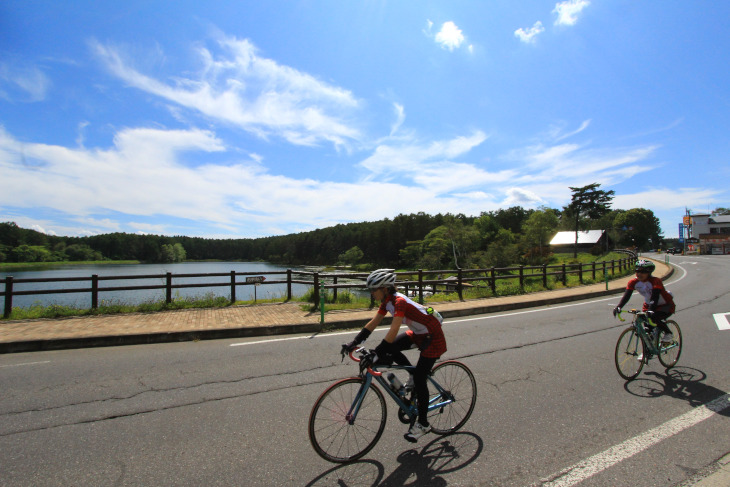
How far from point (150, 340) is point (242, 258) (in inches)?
5672

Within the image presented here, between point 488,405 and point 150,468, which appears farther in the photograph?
point 488,405

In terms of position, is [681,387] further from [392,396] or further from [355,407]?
[355,407]

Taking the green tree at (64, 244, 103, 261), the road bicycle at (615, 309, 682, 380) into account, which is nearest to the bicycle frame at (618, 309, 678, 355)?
the road bicycle at (615, 309, 682, 380)

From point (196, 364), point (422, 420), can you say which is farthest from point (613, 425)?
point (196, 364)

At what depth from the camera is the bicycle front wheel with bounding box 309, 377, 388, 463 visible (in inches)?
118

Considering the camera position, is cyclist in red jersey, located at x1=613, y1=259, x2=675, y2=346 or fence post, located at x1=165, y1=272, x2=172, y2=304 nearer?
cyclist in red jersey, located at x1=613, y1=259, x2=675, y2=346

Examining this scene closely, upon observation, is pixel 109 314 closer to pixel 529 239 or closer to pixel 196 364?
pixel 196 364

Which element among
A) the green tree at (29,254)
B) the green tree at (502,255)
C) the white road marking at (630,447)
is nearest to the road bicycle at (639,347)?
the white road marking at (630,447)

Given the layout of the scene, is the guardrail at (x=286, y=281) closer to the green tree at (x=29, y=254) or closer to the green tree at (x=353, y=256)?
the green tree at (x=29, y=254)

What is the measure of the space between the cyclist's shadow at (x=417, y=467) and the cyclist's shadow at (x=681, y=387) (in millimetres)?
2831

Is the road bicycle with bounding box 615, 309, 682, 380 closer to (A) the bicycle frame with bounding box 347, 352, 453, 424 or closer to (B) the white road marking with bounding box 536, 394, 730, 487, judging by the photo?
(B) the white road marking with bounding box 536, 394, 730, 487

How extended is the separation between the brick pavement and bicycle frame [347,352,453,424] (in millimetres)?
5625

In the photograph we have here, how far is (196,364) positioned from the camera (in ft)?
19.3

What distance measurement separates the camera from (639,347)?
508 cm
